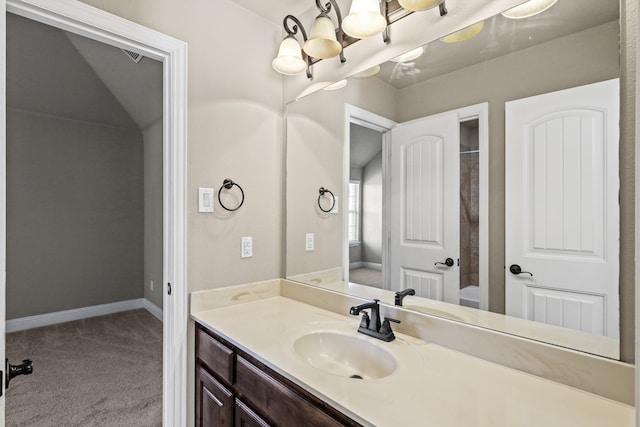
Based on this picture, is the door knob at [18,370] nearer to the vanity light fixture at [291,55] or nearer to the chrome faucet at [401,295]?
the chrome faucet at [401,295]

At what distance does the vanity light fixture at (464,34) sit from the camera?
117cm

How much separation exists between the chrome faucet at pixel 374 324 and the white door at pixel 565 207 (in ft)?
1.39

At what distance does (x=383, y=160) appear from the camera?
152 centimetres

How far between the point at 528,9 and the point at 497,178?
1.82 feet

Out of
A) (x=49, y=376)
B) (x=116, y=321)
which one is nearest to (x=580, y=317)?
(x=49, y=376)

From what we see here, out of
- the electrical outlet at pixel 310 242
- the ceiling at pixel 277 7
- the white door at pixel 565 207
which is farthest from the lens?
the electrical outlet at pixel 310 242

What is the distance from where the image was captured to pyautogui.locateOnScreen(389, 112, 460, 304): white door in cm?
127

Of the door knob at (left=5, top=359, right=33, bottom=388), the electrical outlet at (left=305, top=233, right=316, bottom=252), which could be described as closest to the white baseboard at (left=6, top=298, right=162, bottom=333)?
the electrical outlet at (left=305, top=233, right=316, bottom=252)

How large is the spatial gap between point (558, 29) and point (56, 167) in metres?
4.58

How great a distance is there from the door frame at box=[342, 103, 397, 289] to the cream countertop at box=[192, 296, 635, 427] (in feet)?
1.45

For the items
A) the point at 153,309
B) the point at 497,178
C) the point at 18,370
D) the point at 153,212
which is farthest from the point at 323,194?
the point at 153,309

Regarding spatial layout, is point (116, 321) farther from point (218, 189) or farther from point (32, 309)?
point (218, 189)

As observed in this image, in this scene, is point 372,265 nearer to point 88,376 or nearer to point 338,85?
point 338,85

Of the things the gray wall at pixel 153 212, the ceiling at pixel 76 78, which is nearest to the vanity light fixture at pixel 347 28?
the ceiling at pixel 76 78
